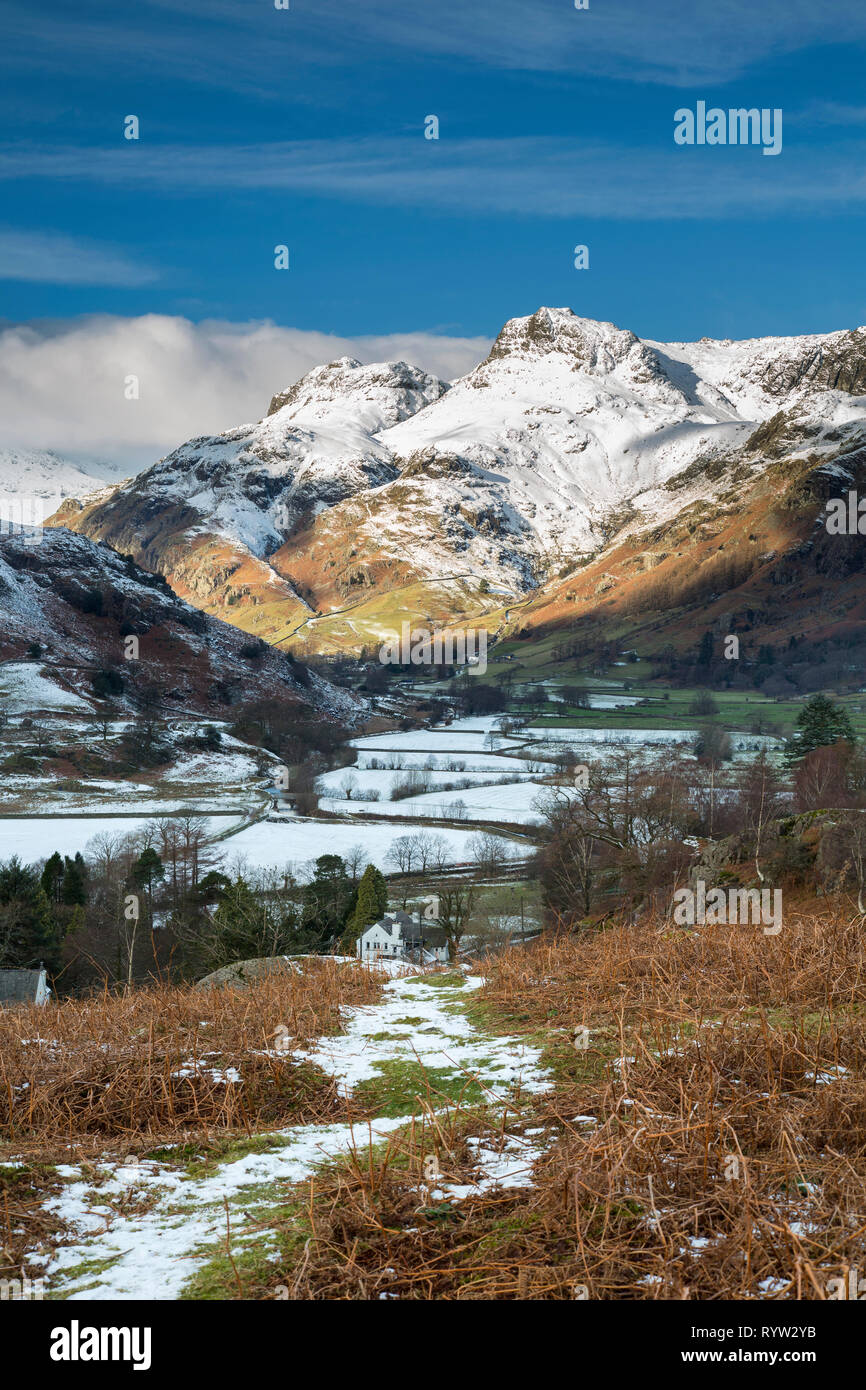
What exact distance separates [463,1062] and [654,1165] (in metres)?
2.05

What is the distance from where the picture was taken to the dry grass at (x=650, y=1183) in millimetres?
2941

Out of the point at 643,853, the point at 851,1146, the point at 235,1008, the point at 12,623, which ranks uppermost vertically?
the point at 12,623

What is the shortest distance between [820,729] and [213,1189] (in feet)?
206

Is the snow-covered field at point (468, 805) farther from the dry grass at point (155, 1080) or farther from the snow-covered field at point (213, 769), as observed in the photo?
the dry grass at point (155, 1080)

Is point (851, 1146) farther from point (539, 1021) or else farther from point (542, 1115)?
point (539, 1021)

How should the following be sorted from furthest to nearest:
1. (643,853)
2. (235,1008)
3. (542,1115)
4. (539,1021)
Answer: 1. (643,853)
2. (235,1008)
3. (539,1021)
4. (542,1115)

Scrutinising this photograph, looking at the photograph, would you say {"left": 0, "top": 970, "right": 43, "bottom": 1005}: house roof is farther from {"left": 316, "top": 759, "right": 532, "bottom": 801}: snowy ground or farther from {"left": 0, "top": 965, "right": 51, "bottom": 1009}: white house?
{"left": 316, "top": 759, "right": 532, "bottom": 801}: snowy ground

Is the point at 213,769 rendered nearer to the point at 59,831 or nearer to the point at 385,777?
the point at 385,777

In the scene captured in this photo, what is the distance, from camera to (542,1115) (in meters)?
4.33

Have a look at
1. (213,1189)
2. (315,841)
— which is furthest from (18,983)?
(315,841)

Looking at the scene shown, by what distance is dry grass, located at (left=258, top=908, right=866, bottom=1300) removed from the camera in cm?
294

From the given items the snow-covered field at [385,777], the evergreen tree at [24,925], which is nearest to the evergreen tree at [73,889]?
the evergreen tree at [24,925]

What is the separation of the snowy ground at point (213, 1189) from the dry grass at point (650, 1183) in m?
0.14
